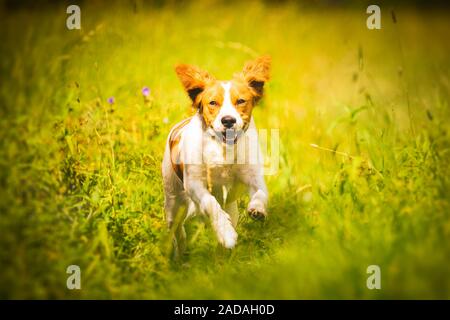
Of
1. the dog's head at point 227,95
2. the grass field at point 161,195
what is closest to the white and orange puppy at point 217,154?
the dog's head at point 227,95

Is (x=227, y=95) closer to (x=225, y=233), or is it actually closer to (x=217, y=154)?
(x=217, y=154)

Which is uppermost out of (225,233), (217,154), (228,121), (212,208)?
(228,121)

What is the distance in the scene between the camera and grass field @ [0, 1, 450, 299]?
276 cm

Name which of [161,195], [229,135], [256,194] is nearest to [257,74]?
[229,135]

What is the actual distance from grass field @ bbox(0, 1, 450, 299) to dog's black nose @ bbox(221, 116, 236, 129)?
0.60 metres

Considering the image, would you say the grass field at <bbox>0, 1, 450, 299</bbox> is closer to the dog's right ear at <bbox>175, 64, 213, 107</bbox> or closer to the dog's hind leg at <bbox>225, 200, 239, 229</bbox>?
the dog's hind leg at <bbox>225, 200, 239, 229</bbox>

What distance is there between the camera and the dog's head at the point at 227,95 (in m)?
3.12

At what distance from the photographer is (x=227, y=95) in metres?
3.20

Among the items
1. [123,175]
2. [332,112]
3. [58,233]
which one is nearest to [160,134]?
[123,175]

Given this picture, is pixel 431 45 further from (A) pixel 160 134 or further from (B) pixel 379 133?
(A) pixel 160 134

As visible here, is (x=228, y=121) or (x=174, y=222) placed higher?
(x=228, y=121)

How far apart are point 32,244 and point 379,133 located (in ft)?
7.44

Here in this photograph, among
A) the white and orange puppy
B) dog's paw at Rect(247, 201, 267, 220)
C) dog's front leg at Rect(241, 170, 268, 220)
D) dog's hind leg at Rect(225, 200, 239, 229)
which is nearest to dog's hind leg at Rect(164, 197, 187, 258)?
the white and orange puppy

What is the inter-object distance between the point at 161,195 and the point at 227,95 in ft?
2.74
